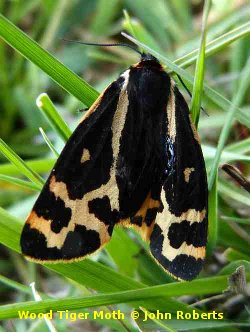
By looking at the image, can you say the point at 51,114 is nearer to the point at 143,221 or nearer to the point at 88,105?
the point at 88,105

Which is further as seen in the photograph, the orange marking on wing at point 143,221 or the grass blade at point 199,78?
the orange marking on wing at point 143,221

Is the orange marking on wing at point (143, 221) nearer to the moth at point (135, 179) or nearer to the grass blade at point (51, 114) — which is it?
the moth at point (135, 179)

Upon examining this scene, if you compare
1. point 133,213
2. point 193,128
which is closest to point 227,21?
point 193,128

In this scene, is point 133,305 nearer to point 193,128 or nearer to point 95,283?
point 95,283

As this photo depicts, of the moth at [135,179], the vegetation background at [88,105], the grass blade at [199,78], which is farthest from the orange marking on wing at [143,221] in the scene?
the grass blade at [199,78]

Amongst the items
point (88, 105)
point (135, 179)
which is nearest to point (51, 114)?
point (88, 105)

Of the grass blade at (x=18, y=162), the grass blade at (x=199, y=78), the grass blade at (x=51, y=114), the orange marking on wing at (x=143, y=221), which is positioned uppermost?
the grass blade at (x=199, y=78)

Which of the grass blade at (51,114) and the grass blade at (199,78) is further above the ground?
the grass blade at (199,78)
